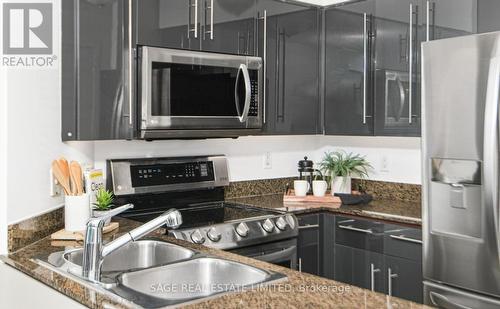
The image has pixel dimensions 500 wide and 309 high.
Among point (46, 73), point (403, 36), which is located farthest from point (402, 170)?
point (46, 73)

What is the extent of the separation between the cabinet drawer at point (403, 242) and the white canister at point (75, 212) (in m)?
1.61

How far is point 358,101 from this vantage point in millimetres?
3531

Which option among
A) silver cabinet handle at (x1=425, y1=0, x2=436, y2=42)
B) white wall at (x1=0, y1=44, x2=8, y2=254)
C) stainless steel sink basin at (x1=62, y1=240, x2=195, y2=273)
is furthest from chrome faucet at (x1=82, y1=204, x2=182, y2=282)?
silver cabinet handle at (x1=425, y1=0, x2=436, y2=42)

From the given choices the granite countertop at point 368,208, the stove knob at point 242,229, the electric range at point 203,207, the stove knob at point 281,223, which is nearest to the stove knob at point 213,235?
the electric range at point 203,207

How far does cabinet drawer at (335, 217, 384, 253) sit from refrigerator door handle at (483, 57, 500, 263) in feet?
2.56

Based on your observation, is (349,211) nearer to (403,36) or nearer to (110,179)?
(403,36)

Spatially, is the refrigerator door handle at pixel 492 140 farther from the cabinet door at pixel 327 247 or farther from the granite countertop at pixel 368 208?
the cabinet door at pixel 327 247

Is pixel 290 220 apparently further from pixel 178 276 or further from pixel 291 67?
pixel 178 276

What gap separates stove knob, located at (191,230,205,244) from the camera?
2.71m

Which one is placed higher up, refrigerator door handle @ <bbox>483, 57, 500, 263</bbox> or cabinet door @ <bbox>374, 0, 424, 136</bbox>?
cabinet door @ <bbox>374, 0, 424, 136</bbox>

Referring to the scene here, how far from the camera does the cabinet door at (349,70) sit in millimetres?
3490

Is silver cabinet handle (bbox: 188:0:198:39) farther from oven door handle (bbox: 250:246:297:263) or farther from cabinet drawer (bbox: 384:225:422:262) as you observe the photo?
cabinet drawer (bbox: 384:225:422:262)

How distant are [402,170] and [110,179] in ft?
6.14

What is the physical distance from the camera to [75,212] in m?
2.43
